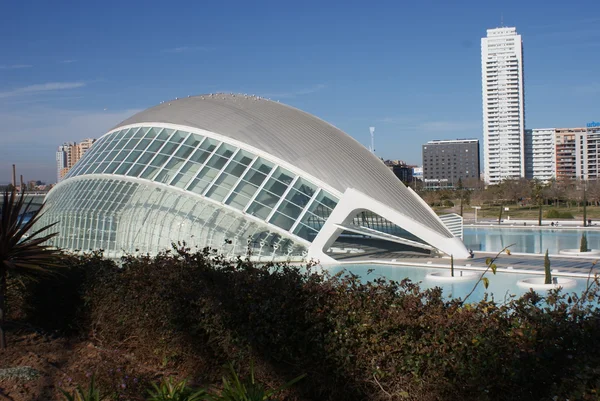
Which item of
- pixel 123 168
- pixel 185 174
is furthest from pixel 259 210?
pixel 123 168

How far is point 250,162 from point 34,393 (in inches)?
689

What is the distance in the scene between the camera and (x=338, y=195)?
76.6ft

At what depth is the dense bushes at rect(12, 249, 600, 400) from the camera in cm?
538

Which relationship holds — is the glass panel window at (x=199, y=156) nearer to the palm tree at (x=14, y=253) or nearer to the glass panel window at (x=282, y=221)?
the glass panel window at (x=282, y=221)

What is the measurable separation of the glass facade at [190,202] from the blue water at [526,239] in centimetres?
1317

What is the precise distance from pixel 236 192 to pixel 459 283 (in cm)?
919

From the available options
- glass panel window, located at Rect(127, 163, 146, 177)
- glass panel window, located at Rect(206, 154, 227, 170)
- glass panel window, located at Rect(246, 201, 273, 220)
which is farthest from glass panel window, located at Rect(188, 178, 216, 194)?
glass panel window, located at Rect(127, 163, 146, 177)

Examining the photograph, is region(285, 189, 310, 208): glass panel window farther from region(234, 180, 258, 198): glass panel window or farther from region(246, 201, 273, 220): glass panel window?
region(234, 180, 258, 198): glass panel window

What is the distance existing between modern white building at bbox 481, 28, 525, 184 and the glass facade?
152326 mm

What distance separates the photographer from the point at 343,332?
6.74 metres

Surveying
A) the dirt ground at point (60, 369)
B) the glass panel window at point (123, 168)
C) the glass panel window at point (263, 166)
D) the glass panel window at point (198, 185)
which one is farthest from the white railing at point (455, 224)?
the dirt ground at point (60, 369)

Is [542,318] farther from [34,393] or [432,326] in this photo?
[34,393]

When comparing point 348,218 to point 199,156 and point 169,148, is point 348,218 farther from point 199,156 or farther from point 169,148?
point 169,148

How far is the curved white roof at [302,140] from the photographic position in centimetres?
2434
